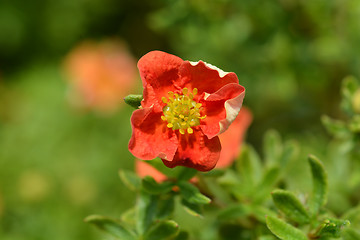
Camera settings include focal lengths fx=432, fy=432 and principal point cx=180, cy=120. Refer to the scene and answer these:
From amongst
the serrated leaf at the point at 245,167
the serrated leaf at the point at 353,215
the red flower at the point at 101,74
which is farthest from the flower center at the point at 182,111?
the red flower at the point at 101,74

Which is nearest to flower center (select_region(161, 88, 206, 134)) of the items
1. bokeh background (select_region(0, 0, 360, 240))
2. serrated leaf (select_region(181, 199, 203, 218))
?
serrated leaf (select_region(181, 199, 203, 218))

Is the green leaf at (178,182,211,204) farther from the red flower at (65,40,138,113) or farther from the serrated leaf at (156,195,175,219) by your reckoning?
the red flower at (65,40,138,113)

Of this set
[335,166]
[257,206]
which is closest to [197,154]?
[257,206]

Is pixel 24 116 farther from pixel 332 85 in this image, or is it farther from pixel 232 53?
pixel 332 85

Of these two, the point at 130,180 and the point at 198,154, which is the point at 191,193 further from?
the point at 130,180

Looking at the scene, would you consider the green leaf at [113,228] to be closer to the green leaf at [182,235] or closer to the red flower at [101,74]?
the green leaf at [182,235]

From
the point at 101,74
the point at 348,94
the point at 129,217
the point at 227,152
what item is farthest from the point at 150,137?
the point at 101,74
